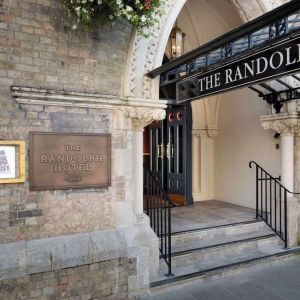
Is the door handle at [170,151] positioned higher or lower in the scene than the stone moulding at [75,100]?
lower

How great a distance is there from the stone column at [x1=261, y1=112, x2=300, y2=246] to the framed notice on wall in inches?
167

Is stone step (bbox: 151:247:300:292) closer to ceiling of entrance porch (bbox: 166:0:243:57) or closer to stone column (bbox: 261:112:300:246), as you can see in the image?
stone column (bbox: 261:112:300:246)

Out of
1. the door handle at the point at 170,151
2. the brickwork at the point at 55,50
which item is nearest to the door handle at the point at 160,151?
the door handle at the point at 170,151

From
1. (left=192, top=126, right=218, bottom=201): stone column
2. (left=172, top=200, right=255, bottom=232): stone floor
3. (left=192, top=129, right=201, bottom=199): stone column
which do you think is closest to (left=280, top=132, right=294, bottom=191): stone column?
(left=172, top=200, right=255, bottom=232): stone floor

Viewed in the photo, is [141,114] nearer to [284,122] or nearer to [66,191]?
[66,191]

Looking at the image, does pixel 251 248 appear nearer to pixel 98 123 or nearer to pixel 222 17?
pixel 98 123

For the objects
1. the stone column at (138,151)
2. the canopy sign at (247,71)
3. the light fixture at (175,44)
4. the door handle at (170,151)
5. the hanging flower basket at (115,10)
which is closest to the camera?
the canopy sign at (247,71)

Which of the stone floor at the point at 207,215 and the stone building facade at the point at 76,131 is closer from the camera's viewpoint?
the stone building facade at the point at 76,131

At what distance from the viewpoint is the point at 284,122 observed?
516 centimetres

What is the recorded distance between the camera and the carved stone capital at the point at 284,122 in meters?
5.06

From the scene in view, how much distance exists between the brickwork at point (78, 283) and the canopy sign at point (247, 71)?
7.68ft

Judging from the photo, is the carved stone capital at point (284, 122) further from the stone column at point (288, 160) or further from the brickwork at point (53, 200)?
the brickwork at point (53, 200)

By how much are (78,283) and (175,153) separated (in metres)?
4.26

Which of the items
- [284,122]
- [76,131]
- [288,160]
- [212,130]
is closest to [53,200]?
[76,131]
